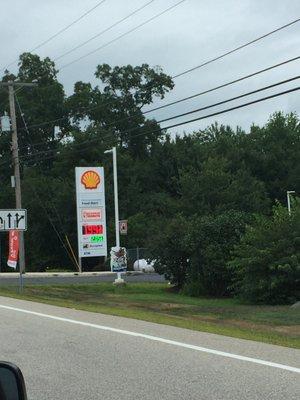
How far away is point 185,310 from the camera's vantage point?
1845 centimetres

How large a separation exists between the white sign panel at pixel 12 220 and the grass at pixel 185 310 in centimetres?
258

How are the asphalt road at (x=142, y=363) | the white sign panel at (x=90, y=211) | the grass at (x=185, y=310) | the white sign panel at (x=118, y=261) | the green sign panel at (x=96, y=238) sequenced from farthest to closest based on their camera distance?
the green sign panel at (x=96, y=238), the white sign panel at (x=90, y=211), the white sign panel at (x=118, y=261), the grass at (x=185, y=310), the asphalt road at (x=142, y=363)

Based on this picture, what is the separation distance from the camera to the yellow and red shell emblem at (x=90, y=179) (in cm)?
3169

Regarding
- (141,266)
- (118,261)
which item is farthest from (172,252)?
(141,266)

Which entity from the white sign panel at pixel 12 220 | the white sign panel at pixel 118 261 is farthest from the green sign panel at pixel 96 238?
the white sign panel at pixel 12 220

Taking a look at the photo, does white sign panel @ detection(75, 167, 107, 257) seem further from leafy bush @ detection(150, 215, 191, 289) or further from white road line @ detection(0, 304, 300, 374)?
white road line @ detection(0, 304, 300, 374)

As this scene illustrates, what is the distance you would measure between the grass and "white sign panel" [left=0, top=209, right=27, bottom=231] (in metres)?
2.58

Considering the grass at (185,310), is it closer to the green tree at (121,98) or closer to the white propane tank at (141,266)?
the white propane tank at (141,266)

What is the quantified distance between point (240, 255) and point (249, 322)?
6.38m

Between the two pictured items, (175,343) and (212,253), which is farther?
(212,253)

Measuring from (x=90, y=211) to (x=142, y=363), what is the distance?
75.1ft

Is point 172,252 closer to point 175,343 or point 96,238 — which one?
point 96,238

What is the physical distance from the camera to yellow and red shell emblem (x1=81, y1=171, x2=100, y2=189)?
3169 centimetres

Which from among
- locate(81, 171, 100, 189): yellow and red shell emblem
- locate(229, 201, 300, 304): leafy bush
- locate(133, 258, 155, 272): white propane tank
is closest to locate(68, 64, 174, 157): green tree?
locate(133, 258, 155, 272): white propane tank
